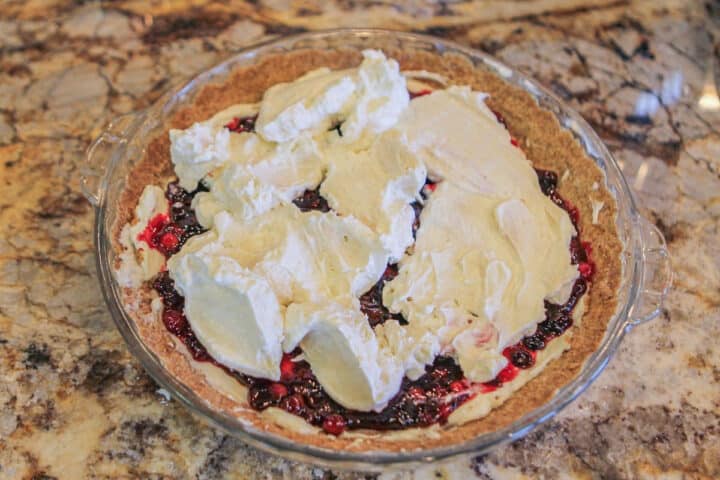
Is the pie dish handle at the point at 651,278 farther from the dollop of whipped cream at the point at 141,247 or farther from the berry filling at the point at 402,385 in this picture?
the dollop of whipped cream at the point at 141,247

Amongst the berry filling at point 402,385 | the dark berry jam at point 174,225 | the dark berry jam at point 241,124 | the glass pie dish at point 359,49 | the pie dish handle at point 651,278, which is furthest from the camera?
the dark berry jam at point 241,124

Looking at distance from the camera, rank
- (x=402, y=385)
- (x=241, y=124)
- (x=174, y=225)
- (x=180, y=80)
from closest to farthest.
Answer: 1. (x=402, y=385)
2. (x=174, y=225)
3. (x=241, y=124)
4. (x=180, y=80)

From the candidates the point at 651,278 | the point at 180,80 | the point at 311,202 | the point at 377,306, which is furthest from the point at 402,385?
the point at 180,80

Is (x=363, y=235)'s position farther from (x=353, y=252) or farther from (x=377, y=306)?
(x=377, y=306)

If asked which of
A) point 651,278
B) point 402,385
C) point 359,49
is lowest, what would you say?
point 402,385

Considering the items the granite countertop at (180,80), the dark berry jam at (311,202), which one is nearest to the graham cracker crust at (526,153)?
the granite countertop at (180,80)

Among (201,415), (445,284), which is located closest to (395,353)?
(445,284)
